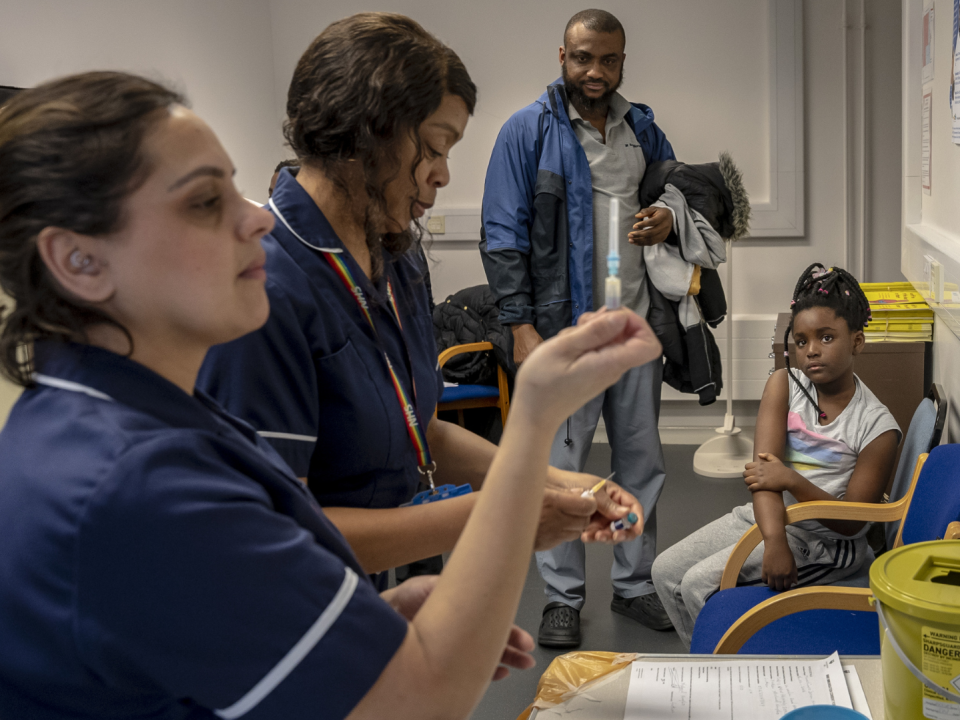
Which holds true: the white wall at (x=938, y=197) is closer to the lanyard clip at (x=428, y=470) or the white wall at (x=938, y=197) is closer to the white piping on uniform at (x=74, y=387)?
the lanyard clip at (x=428, y=470)

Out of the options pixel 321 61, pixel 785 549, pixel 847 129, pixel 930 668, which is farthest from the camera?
pixel 847 129

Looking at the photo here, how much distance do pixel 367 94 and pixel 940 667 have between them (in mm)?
996

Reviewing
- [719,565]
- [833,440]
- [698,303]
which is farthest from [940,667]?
[698,303]

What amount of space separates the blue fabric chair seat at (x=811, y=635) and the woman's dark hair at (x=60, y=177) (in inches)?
60.3

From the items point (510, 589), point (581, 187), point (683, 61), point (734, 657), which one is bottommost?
point (734, 657)

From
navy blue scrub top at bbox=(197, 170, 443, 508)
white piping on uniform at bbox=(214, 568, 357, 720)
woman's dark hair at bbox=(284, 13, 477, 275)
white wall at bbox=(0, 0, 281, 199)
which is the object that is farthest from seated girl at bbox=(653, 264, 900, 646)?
white wall at bbox=(0, 0, 281, 199)

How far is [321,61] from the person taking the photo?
46.1 inches

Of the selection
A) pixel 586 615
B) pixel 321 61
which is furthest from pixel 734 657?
pixel 586 615

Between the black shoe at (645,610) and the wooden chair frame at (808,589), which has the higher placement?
the wooden chair frame at (808,589)

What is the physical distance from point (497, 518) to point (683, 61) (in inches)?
185

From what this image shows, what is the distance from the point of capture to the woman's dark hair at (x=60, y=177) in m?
0.69

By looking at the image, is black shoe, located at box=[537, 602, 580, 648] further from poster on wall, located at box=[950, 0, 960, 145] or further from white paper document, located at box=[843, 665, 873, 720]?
→ poster on wall, located at box=[950, 0, 960, 145]

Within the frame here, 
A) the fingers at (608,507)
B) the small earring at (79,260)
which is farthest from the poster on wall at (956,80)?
the small earring at (79,260)

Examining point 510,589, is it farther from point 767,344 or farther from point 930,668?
point 767,344
